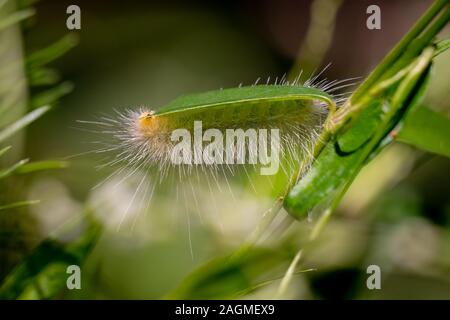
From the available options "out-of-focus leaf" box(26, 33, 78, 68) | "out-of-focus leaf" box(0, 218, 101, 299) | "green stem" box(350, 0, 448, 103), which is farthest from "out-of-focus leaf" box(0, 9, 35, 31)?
"green stem" box(350, 0, 448, 103)

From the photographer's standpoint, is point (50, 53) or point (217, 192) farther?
point (217, 192)

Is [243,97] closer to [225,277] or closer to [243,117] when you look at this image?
[243,117]

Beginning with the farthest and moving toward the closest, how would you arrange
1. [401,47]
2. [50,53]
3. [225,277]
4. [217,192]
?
[217,192] < [50,53] < [225,277] < [401,47]

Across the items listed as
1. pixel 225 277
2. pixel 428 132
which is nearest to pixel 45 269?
pixel 225 277

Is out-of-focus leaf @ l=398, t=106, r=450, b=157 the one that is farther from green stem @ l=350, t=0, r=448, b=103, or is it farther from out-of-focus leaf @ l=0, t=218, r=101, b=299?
out-of-focus leaf @ l=0, t=218, r=101, b=299

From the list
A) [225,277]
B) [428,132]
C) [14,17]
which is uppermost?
[14,17]

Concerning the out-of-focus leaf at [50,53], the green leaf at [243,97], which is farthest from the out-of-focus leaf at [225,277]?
the out-of-focus leaf at [50,53]

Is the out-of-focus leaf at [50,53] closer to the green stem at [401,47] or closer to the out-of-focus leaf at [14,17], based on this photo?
the out-of-focus leaf at [14,17]
